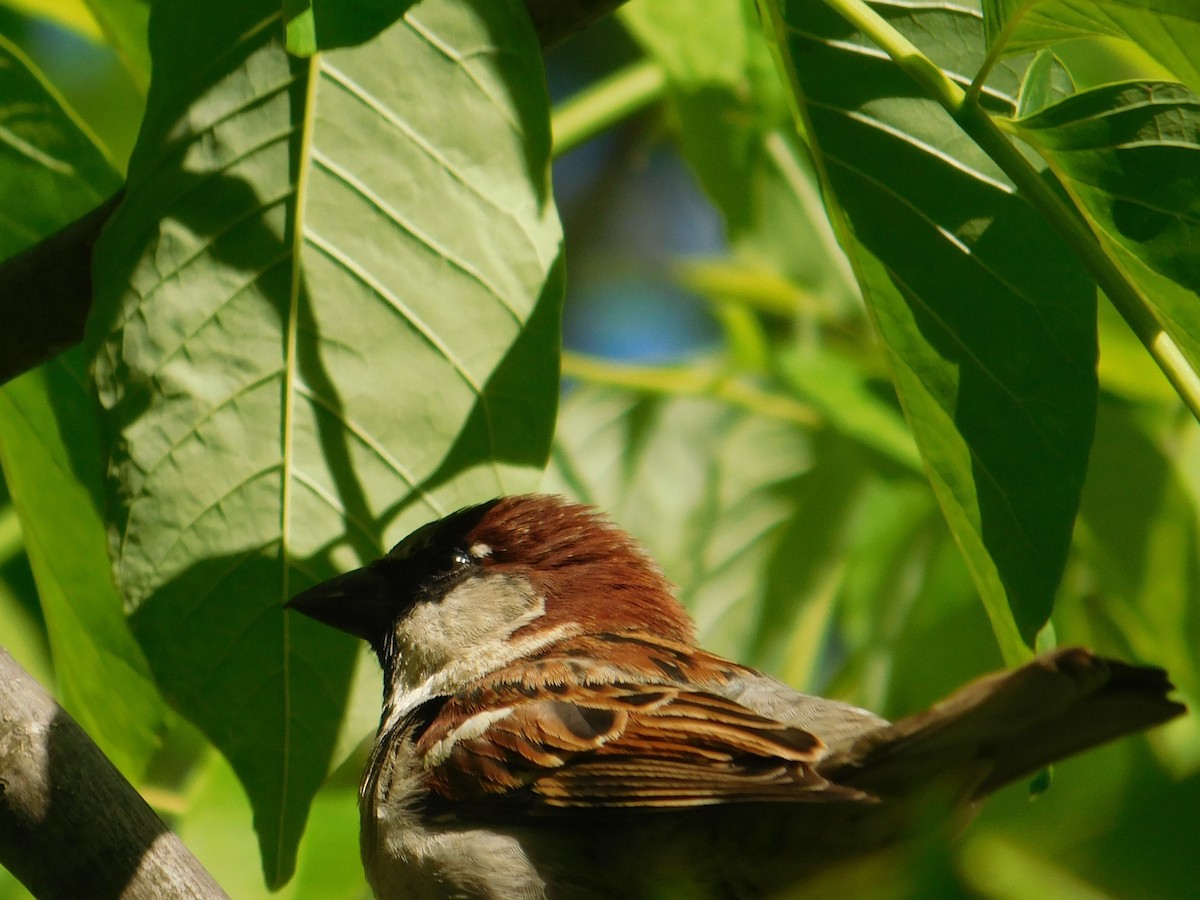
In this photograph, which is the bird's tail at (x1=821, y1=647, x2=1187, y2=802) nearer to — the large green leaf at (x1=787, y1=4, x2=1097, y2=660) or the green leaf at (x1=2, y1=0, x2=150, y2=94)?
the large green leaf at (x1=787, y1=4, x2=1097, y2=660)

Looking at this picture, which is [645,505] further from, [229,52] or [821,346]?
[229,52]

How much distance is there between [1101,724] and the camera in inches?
58.9

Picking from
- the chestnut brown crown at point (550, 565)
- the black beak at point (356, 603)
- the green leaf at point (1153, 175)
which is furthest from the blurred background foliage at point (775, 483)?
the chestnut brown crown at point (550, 565)

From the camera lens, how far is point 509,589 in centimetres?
281

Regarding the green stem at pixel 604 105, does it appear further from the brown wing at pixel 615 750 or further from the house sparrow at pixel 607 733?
the brown wing at pixel 615 750

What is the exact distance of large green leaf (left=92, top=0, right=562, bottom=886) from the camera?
5.61 feet

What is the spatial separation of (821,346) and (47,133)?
2.14 metres

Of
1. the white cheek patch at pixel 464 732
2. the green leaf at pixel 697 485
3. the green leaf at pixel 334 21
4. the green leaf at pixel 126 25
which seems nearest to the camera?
the green leaf at pixel 334 21

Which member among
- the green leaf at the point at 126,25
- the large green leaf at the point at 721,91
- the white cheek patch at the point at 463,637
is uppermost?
the green leaf at the point at 126,25

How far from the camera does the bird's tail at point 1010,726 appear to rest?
4.64 feet

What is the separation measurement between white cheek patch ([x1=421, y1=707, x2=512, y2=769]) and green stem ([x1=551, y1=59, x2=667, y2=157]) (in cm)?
125

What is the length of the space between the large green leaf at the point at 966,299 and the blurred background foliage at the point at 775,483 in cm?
16

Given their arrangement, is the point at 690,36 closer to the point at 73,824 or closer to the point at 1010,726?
the point at 1010,726

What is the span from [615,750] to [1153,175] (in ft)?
3.76
